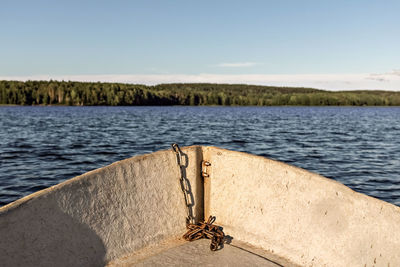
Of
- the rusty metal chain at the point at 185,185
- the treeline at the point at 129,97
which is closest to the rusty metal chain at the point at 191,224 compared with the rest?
the rusty metal chain at the point at 185,185

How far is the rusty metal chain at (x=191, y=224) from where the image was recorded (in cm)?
405

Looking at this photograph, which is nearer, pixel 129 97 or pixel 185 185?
pixel 185 185

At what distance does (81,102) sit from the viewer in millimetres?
144000

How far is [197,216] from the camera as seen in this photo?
4.46 meters

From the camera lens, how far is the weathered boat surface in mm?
3191

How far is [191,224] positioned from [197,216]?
189 millimetres

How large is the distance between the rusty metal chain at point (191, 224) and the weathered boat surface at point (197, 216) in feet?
0.24

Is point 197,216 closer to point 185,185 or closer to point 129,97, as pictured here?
point 185,185

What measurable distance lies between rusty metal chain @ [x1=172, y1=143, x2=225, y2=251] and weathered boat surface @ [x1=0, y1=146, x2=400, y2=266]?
0.24 feet

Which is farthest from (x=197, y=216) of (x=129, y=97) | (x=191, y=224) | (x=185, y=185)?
(x=129, y=97)

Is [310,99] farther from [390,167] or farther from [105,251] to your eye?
[105,251]

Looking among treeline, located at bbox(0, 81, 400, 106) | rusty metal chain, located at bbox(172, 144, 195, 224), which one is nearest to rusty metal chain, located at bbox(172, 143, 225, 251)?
rusty metal chain, located at bbox(172, 144, 195, 224)

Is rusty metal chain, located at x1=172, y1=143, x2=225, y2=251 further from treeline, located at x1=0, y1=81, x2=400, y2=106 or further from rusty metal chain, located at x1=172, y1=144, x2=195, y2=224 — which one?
treeline, located at x1=0, y1=81, x2=400, y2=106

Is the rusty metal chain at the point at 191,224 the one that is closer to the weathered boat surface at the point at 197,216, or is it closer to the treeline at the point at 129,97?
the weathered boat surface at the point at 197,216
